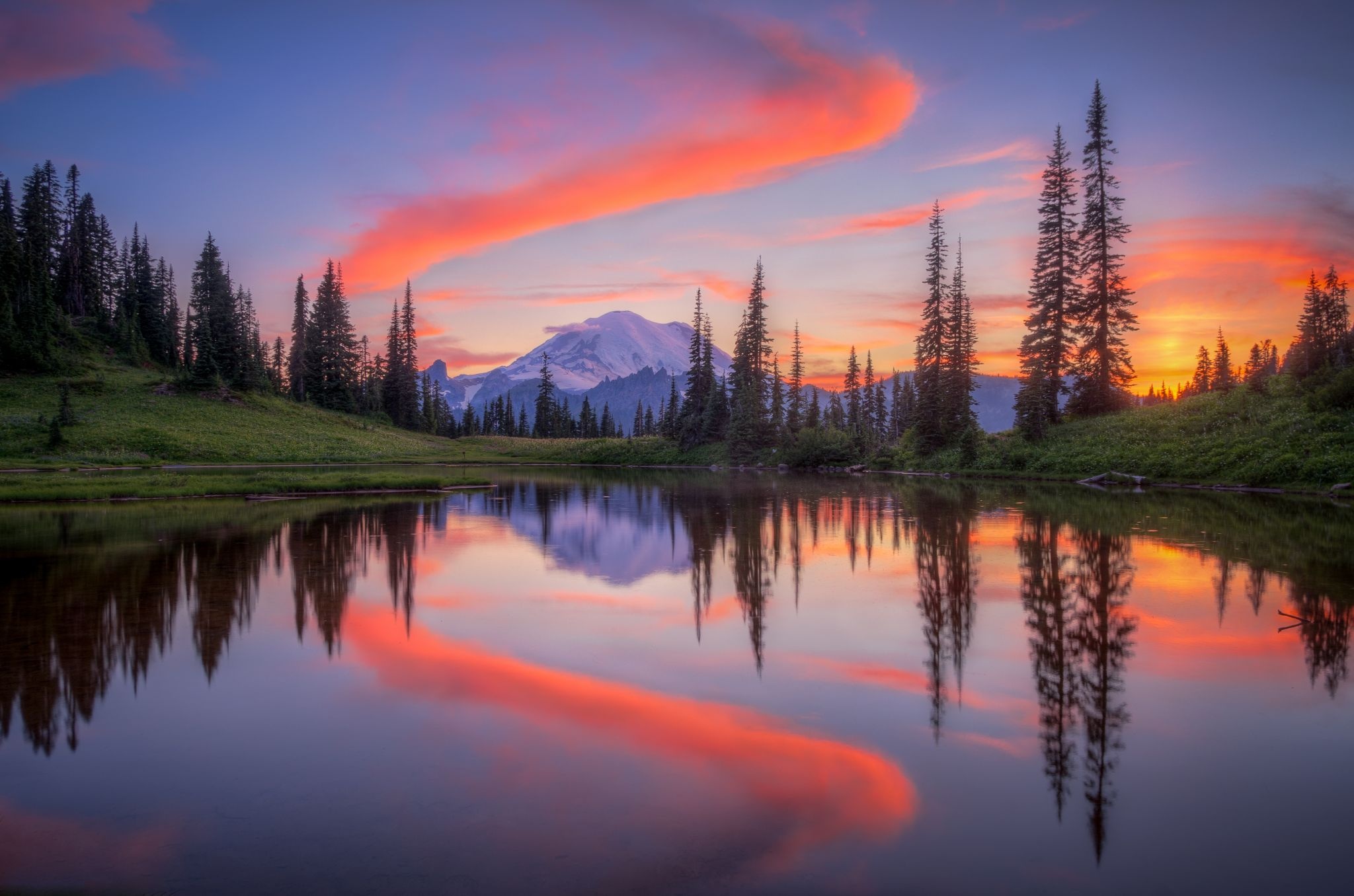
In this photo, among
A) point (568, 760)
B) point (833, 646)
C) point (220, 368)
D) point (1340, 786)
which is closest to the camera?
point (1340, 786)

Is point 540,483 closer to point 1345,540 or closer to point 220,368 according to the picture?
point 1345,540

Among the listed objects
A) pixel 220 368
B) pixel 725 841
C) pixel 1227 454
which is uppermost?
pixel 220 368

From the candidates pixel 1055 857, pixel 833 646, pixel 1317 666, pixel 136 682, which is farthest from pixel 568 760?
pixel 1317 666

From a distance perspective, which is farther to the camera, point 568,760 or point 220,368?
point 220,368

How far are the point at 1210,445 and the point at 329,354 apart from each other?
88711 mm

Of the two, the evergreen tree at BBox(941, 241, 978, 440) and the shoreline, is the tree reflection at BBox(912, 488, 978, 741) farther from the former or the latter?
the evergreen tree at BBox(941, 241, 978, 440)

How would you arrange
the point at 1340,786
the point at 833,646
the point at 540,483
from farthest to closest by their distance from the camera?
the point at 540,483 < the point at 833,646 < the point at 1340,786

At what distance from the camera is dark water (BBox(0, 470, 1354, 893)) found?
14.6ft

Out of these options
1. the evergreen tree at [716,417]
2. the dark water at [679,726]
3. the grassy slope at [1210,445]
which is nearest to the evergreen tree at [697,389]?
the evergreen tree at [716,417]

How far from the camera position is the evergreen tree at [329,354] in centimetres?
8906

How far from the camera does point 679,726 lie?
6.55 meters

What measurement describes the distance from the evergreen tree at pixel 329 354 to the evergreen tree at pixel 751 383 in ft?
159

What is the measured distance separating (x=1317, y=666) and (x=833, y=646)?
516 cm

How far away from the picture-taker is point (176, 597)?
11164 millimetres
